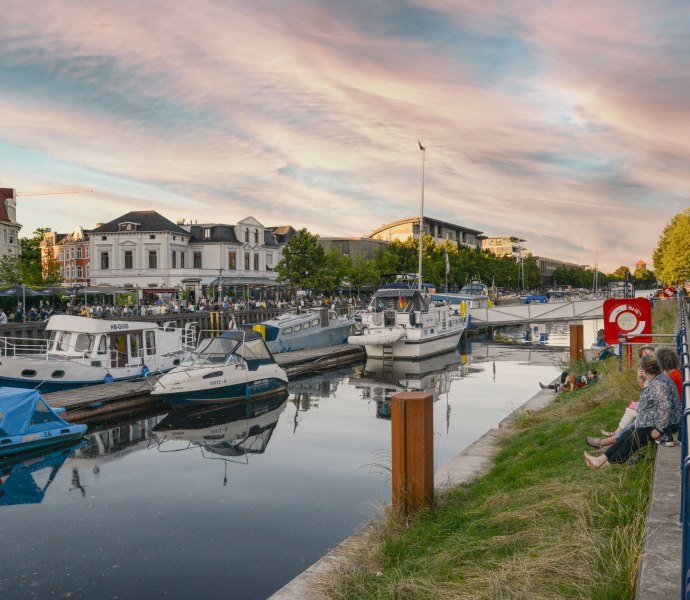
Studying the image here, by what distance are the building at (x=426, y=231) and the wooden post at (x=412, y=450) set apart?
130089 millimetres

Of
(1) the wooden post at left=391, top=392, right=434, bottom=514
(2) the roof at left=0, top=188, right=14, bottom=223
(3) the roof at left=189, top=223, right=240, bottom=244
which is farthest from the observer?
(3) the roof at left=189, top=223, right=240, bottom=244

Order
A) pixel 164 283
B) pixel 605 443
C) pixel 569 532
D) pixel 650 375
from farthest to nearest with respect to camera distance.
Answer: pixel 164 283 → pixel 605 443 → pixel 650 375 → pixel 569 532

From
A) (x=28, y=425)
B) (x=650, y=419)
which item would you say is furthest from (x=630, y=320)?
(x=28, y=425)

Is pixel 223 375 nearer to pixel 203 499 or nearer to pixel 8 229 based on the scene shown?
pixel 203 499

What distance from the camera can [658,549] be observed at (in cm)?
538

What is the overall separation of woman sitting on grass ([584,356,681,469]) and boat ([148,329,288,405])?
1713 centimetres

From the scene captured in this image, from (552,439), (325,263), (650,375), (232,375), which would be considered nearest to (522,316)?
(325,263)

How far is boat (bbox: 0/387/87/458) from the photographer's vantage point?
1708 centimetres

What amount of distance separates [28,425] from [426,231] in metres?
134

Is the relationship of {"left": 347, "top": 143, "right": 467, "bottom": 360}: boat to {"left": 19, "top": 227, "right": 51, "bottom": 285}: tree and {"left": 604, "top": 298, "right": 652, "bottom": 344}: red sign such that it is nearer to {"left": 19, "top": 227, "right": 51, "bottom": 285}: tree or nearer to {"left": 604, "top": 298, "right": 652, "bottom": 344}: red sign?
{"left": 604, "top": 298, "right": 652, "bottom": 344}: red sign

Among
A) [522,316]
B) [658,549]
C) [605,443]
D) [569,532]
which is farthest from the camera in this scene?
[522,316]

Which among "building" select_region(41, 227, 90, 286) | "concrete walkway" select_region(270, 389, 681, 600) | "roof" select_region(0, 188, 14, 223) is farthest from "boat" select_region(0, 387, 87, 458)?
"building" select_region(41, 227, 90, 286)

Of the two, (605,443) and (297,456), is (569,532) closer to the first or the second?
(605,443)

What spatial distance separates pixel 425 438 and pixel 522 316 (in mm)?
50012
